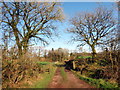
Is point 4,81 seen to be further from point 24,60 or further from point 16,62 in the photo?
point 24,60

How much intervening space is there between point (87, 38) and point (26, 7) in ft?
31.9

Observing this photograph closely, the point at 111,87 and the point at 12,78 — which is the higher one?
the point at 12,78

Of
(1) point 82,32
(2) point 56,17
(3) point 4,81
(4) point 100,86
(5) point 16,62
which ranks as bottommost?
(4) point 100,86

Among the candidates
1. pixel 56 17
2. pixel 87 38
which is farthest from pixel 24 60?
pixel 87 38

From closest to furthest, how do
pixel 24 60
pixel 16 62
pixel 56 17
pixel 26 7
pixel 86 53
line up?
pixel 16 62 < pixel 24 60 < pixel 26 7 < pixel 86 53 < pixel 56 17

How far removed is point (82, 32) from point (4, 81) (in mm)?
13076

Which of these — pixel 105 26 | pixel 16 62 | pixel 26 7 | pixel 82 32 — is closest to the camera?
pixel 16 62

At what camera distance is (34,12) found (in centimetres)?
1122

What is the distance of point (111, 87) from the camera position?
4496 mm

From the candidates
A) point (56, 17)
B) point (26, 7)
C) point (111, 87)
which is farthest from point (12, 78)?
point (56, 17)

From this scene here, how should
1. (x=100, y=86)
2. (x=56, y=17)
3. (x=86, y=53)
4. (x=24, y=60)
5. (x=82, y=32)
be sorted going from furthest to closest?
(x=82, y=32) < (x=56, y=17) < (x=86, y=53) < (x=24, y=60) < (x=100, y=86)

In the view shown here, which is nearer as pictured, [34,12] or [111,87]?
[111,87]

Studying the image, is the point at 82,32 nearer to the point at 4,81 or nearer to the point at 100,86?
the point at 100,86

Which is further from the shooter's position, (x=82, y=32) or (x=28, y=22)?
Answer: (x=82, y=32)
